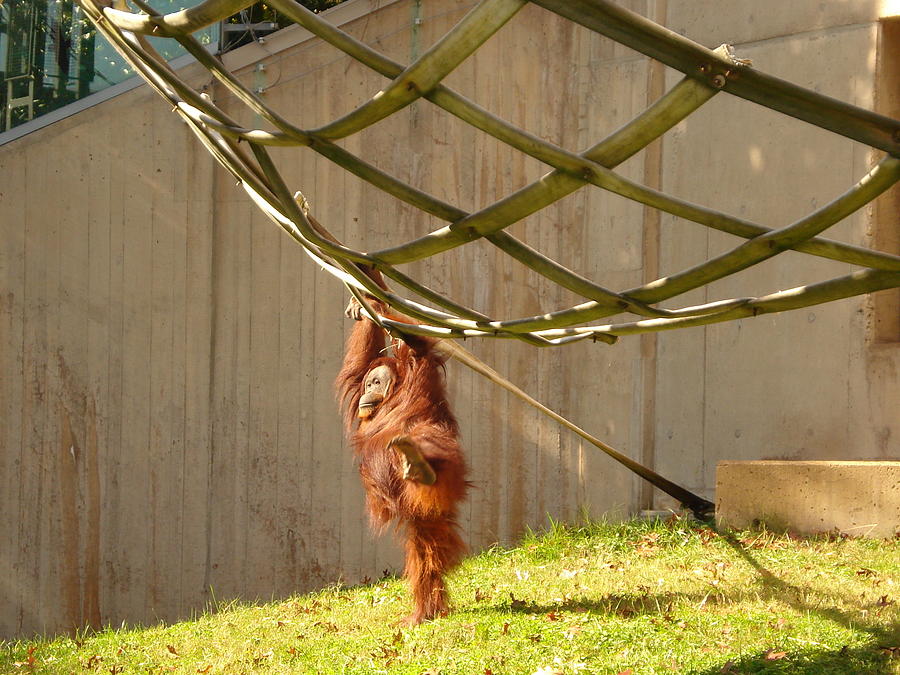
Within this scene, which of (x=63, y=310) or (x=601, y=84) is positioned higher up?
(x=601, y=84)

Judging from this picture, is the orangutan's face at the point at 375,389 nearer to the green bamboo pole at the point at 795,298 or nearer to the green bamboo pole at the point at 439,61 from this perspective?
the green bamboo pole at the point at 795,298

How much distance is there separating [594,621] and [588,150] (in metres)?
2.36

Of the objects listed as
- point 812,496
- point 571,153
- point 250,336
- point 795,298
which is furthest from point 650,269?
point 571,153

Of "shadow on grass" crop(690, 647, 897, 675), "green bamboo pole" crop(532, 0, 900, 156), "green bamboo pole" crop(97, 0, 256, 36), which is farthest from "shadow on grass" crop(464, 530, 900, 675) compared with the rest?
"green bamboo pole" crop(97, 0, 256, 36)

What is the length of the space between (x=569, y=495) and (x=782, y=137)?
249 centimetres

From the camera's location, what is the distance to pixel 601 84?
21.8ft

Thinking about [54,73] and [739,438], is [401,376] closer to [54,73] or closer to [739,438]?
[739,438]

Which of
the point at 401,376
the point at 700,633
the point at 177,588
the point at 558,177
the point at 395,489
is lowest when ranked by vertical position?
the point at 177,588

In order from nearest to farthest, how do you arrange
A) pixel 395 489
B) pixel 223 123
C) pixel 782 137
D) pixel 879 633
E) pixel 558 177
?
pixel 558 177 → pixel 223 123 → pixel 879 633 → pixel 395 489 → pixel 782 137

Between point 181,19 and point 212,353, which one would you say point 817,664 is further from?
point 212,353

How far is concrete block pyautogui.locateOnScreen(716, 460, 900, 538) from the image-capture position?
5.17 meters

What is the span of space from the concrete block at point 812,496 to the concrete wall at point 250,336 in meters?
1.08

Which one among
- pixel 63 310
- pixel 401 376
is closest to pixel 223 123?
pixel 401 376

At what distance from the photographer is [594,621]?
13.1ft
